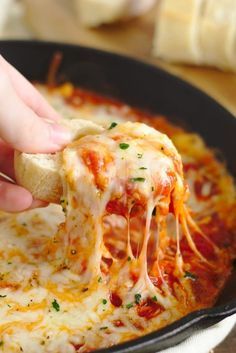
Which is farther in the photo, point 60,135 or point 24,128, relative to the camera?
point 60,135

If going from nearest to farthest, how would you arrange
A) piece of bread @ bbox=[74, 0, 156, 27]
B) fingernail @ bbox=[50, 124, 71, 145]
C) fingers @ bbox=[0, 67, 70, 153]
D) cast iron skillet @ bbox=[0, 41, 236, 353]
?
fingers @ bbox=[0, 67, 70, 153] < fingernail @ bbox=[50, 124, 71, 145] < cast iron skillet @ bbox=[0, 41, 236, 353] < piece of bread @ bbox=[74, 0, 156, 27]

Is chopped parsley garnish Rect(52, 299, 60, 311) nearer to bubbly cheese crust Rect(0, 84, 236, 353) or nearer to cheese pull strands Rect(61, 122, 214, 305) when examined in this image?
bubbly cheese crust Rect(0, 84, 236, 353)

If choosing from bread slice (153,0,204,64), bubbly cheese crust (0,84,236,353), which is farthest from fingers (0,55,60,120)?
bread slice (153,0,204,64)

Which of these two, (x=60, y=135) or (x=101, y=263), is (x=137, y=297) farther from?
(x=60, y=135)

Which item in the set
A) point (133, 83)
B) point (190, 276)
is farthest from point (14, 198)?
point (133, 83)

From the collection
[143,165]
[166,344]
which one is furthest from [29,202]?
[166,344]

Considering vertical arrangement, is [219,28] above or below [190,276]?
above
